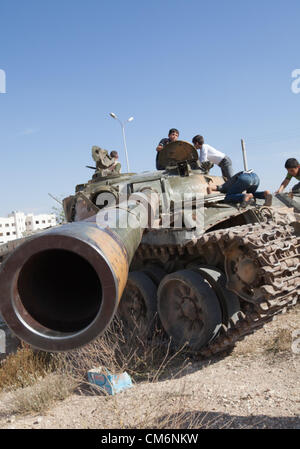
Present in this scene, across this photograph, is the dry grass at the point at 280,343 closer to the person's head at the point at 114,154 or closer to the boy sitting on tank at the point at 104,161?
the boy sitting on tank at the point at 104,161

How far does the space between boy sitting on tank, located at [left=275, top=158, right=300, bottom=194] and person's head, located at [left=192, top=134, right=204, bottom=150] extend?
5.94 ft

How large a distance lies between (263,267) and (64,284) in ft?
10.8

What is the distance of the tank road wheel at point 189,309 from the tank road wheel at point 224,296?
3.2 inches

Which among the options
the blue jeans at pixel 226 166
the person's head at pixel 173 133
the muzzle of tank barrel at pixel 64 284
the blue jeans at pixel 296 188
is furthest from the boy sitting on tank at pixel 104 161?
the muzzle of tank barrel at pixel 64 284

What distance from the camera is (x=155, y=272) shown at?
7.30 m

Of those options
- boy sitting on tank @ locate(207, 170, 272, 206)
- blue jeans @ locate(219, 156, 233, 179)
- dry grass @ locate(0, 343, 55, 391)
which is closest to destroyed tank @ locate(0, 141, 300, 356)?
boy sitting on tank @ locate(207, 170, 272, 206)

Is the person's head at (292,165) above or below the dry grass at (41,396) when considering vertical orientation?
above

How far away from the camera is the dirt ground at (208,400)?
436 cm

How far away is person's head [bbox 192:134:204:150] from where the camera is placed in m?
8.94

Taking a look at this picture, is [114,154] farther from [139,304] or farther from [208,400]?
[208,400]

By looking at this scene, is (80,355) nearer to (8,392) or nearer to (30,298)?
(8,392)

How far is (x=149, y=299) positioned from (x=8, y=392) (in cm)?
266
